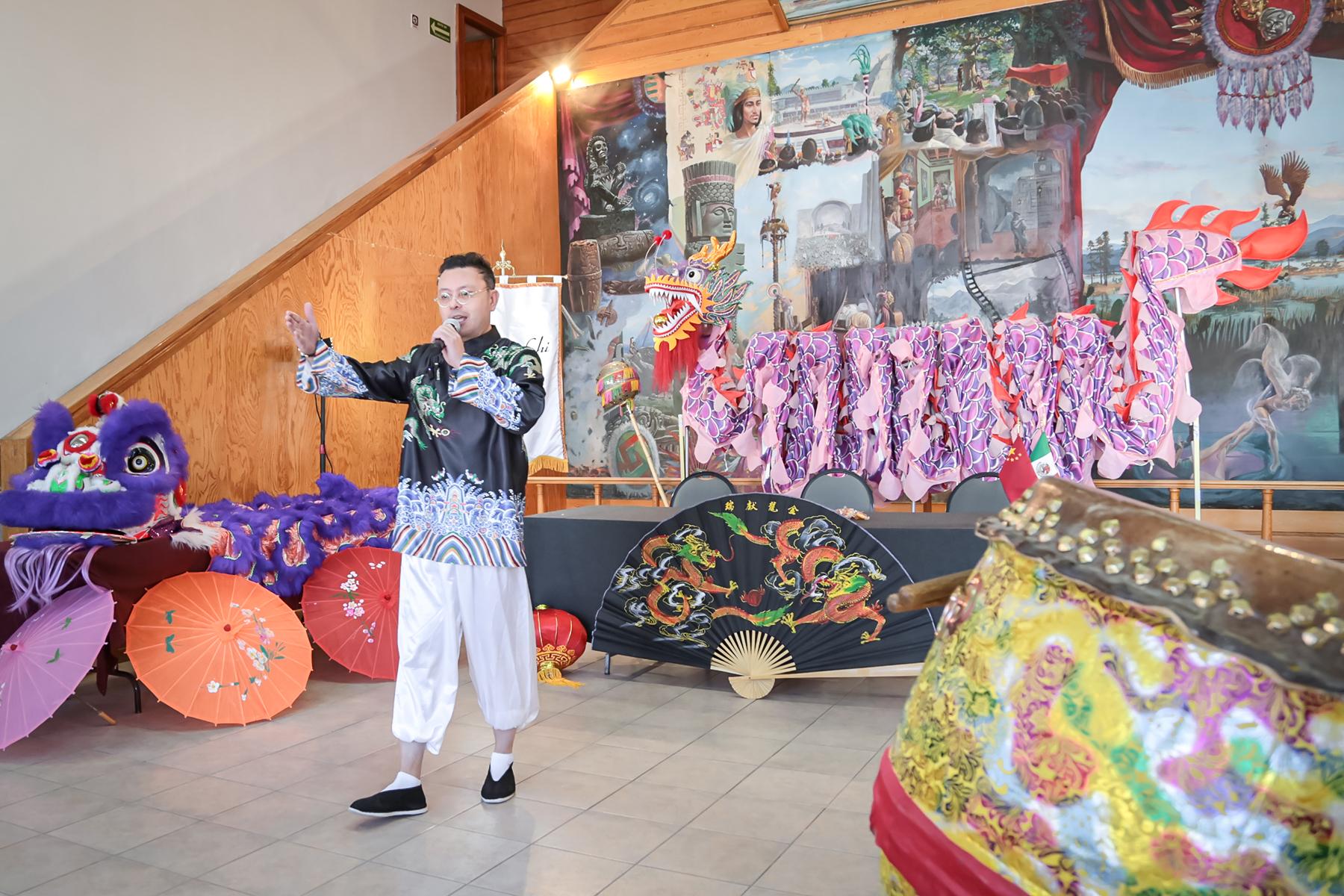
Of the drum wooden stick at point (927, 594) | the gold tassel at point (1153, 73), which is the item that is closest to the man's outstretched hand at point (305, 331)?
the drum wooden stick at point (927, 594)

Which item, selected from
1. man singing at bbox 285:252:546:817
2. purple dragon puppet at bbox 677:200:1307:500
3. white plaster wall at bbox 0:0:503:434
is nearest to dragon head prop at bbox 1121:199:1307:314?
purple dragon puppet at bbox 677:200:1307:500

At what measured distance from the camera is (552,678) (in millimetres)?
4234

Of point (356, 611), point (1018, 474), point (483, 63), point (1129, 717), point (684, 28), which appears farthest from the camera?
point (483, 63)

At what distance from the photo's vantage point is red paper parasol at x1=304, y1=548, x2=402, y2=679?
4102 mm

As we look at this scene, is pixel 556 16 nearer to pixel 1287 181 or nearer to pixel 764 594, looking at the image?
pixel 1287 181

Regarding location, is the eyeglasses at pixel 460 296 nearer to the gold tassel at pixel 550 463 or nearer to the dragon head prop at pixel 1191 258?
the dragon head prop at pixel 1191 258

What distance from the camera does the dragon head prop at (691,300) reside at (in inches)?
224

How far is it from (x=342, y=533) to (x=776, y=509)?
1.98 m

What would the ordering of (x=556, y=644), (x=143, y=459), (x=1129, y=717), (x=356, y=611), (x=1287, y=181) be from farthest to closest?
(x=1287, y=181)
(x=556, y=644)
(x=356, y=611)
(x=143, y=459)
(x=1129, y=717)

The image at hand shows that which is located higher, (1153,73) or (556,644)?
(1153,73)

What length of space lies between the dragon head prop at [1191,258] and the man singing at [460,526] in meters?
3.21

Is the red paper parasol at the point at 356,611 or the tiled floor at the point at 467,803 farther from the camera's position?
the red paper parasol at the point at 356,611

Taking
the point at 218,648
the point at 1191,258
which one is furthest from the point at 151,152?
the point at 1191,258

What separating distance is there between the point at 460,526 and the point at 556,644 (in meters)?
1.73
